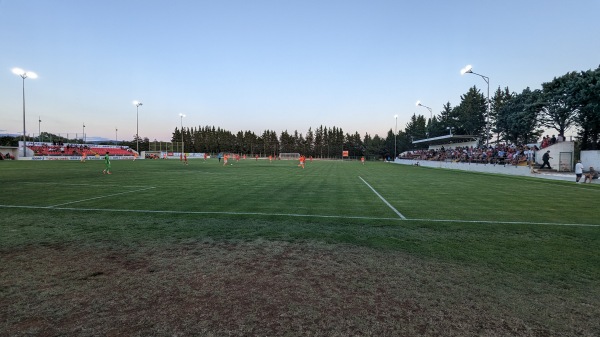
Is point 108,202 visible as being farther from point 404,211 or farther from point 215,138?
point 215,138

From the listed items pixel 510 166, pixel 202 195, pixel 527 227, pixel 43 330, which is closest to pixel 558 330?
pixel 43 330

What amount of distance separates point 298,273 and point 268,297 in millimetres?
862

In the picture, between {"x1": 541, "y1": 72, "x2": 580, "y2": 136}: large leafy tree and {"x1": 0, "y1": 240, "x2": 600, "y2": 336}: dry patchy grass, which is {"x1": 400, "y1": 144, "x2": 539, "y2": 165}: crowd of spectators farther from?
{"x1": 0, "y1": 240, "x2": 600, "y2": 336}: dry patchy grass

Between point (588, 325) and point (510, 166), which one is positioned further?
point (510, 166)

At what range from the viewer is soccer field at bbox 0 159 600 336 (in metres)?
3.18

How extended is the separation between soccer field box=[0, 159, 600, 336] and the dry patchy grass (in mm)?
20

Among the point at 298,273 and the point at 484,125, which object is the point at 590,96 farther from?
the point at 484,125

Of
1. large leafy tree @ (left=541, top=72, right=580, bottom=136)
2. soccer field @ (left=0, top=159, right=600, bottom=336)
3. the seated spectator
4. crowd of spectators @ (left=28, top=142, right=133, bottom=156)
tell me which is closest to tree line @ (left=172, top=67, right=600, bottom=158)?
large leafy tree @ (left=541, top=72, right=580, bottom=136)

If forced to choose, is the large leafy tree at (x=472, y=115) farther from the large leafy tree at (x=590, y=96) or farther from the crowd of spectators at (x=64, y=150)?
the crowd of spectators at (x=64, y=150)

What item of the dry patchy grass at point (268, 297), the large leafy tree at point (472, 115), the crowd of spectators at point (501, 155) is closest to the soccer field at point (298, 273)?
the dry patchy grass at point (268, 297)

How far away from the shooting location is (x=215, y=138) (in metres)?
160

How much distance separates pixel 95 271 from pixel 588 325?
5.98 m

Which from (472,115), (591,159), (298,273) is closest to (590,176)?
(591,159)

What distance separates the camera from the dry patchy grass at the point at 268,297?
3068mm
